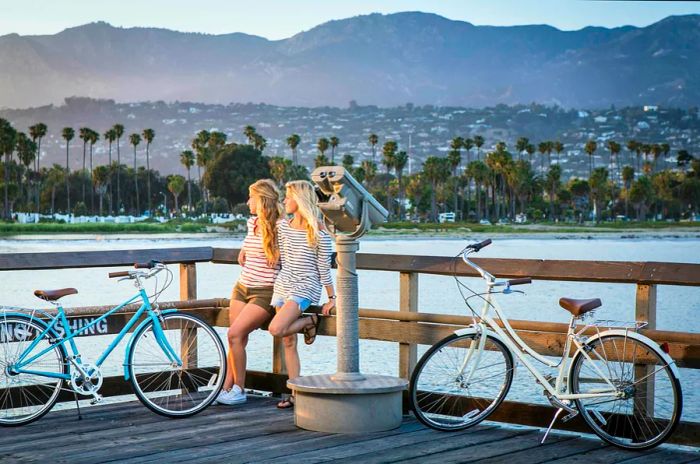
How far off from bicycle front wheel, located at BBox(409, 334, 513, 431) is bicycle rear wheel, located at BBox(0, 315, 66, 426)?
217 cm

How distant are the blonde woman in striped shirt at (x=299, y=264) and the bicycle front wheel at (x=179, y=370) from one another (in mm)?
475

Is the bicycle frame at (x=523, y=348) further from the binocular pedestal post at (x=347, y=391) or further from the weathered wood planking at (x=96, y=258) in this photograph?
the weathered wood planking at (x=96, y=258)

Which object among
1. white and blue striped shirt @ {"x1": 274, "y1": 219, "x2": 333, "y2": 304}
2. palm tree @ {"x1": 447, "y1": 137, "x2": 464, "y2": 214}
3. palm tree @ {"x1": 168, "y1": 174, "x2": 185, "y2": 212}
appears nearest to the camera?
→ white and blue striped shirt @ {"x1": 274, "y1": 219, "x2": 333, "y2": 304}

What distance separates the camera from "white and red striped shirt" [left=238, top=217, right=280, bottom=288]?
742 cm

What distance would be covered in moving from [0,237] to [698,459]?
105 m

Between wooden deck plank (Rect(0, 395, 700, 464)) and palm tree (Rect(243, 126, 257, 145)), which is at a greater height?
palm tree (Rect(243, 126, 257, 145))

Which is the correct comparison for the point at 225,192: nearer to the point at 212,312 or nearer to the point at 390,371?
the point at 390,371

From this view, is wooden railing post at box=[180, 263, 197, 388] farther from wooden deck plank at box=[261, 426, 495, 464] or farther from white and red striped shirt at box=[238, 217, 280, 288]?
wooden deck plank at box=[261, 426, 495, 464]

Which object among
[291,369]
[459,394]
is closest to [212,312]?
[291,369]

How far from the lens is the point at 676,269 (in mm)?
6105

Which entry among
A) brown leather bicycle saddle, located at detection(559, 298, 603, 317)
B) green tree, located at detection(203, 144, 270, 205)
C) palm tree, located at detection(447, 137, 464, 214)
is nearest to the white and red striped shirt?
brown leather bicycle saddle, located at detection(559, 298, 603, 317)

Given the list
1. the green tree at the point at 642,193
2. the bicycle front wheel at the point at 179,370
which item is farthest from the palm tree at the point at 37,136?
the bicycle front wheel at the point at 179,370

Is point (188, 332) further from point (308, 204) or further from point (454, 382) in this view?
point (454, 382)

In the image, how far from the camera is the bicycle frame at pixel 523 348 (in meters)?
6.11
